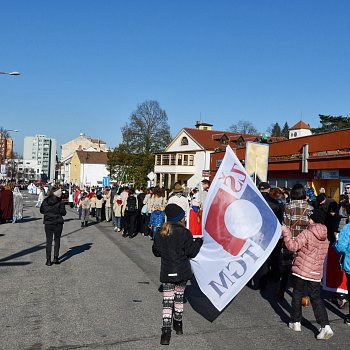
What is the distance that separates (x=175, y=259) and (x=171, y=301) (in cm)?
49

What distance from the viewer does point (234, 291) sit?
5.96 metres

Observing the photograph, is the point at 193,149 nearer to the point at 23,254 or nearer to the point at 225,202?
the point at 23,254

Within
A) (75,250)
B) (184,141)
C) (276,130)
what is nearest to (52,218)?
(75,250)

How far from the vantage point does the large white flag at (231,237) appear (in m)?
6.04

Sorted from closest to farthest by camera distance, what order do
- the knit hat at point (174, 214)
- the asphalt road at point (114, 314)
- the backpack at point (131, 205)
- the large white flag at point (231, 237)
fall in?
the asphalt road at point (114, 314)
the knit hat at point (174, 214)
the large white flag at point (231, 237)
the backpack at point (131, 205)

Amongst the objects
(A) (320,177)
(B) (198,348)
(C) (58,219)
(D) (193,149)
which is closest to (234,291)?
(B) (198,348)

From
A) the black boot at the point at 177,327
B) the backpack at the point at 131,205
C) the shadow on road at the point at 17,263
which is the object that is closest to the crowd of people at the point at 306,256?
the black boot at the point at 177,327

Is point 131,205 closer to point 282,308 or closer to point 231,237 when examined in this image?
point 282,308

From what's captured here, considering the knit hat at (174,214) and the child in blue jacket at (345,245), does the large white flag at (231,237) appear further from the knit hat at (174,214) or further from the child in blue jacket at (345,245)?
the child in blue jacket at (345,245)

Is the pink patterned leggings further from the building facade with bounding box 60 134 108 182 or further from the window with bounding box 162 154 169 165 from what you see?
the building facade with bounding box 60 134 108 182

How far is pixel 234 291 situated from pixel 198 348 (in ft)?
3.03

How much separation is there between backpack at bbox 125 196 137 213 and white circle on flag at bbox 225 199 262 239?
10820 mm

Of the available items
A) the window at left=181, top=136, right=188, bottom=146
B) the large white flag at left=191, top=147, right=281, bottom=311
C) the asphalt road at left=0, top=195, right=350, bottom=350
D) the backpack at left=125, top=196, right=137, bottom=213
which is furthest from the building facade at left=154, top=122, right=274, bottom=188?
the large white flag at left=191, top=147, right=281, bottom=311

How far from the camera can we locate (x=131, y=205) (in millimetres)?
17062
